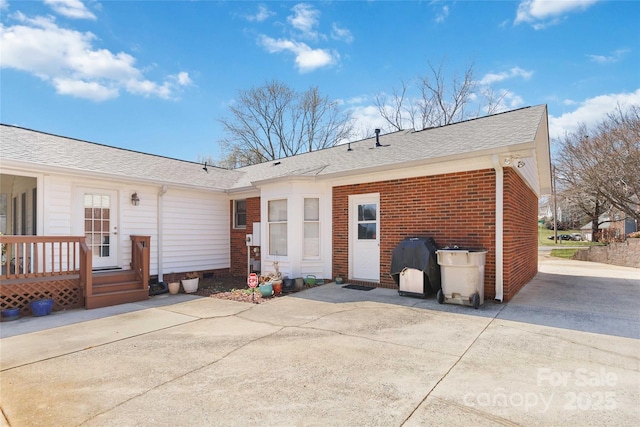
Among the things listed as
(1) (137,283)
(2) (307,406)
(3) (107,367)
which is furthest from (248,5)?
(2) (307,406)

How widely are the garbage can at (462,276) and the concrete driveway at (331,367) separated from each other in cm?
23

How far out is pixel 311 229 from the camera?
29.5ft

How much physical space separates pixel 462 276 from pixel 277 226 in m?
5.03

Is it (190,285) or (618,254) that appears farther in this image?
(618,254)

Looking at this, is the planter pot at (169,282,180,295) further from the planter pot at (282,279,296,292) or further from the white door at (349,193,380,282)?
the white door at (349,193,380,282)

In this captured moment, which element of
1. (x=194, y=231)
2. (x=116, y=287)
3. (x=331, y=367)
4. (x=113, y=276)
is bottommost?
(x=331, y=367)

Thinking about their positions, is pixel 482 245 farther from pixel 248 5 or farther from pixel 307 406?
pixel 248 5

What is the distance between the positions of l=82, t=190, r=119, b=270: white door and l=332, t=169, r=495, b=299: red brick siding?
224 inches

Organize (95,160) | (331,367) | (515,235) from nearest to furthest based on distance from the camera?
(331,367) < (515,235) < (95,160)

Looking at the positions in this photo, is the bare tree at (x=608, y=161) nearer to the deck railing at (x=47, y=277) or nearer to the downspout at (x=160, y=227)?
the downspout at (x=160, y=227)

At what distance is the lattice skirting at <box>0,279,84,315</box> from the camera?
6036 millimetres

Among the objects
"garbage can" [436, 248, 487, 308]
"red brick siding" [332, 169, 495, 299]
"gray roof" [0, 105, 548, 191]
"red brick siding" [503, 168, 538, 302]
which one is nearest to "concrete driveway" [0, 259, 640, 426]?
"garbage can" [436, 248, 487, 308]

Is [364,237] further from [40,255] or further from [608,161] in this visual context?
[608,161]

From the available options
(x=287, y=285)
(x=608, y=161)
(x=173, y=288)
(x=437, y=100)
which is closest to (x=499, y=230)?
(x=287, y=285)
